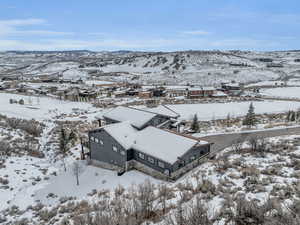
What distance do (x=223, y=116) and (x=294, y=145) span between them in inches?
884

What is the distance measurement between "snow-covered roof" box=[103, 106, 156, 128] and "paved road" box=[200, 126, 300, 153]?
268 inches

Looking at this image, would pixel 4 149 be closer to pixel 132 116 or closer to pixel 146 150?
pixel 132 116

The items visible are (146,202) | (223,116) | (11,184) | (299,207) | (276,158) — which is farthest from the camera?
(223,116)

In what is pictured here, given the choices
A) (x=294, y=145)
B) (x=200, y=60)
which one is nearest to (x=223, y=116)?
(x=294, y=145)

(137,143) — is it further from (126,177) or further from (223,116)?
(223,116)

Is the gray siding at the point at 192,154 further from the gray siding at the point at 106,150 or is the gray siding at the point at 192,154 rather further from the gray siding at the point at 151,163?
the gray siding at the point at 106,150

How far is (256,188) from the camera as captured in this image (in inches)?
430

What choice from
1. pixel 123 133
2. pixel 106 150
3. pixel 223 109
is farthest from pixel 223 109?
pixel 106 150

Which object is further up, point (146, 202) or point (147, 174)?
point (146, 202)

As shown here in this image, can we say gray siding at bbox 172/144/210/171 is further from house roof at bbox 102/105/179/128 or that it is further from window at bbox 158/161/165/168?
house roof at bbox 102/105/179/128

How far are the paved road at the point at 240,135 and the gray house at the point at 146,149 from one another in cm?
359

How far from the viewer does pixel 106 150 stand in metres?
21.3

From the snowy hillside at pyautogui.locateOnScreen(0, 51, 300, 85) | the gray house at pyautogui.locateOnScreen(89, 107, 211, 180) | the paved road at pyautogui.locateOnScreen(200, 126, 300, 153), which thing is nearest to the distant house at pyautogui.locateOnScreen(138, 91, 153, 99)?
the snowy hillside at pyautogui.locateOnScreen(0, 51, 300, 85)

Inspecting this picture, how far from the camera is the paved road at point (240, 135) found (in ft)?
76.7
